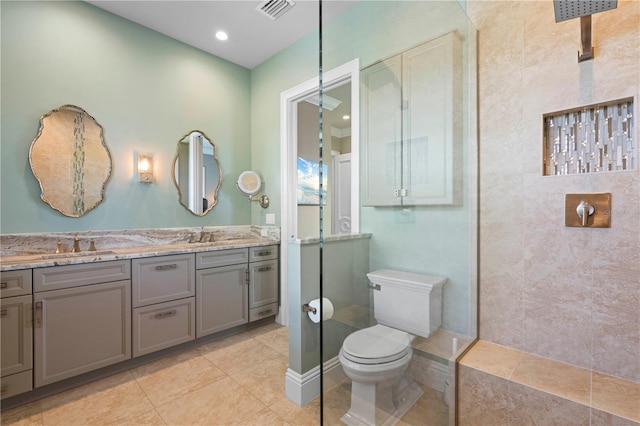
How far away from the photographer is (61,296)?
185 cm

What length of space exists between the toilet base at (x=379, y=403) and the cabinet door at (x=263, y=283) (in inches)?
67.3

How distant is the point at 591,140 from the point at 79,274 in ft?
9.98

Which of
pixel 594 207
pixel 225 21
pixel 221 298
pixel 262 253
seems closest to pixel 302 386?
pixel 221 298

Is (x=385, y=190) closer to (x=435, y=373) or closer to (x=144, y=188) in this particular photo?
(x=435, y=373)

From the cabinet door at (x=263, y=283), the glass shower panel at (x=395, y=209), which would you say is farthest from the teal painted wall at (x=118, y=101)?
the glass shower panel at (x=395, y=209)

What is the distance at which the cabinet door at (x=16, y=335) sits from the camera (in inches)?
65.6

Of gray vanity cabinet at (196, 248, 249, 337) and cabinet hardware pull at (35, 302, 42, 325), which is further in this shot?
gray vanity cabinet at (196, 248, 249, 337)

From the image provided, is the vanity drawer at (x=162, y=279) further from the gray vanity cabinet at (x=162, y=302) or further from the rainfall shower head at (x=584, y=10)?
the rainfall shower head at (x=584, y=10)

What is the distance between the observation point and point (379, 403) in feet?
4.44

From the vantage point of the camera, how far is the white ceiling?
7.86 ft

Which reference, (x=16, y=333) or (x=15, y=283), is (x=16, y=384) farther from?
(x=15, y=283)

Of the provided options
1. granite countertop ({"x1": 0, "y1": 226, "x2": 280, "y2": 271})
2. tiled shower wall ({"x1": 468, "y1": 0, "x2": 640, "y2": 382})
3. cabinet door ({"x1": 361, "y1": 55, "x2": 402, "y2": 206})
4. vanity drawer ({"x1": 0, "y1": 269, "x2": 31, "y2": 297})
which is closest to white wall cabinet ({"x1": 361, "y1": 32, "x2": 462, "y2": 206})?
cabinet door ({"x1": 361, "y1": 55, "x2": 402, "y2": 206})

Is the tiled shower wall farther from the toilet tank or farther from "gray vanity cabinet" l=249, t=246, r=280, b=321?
"gray vanity cabinet" l=249, t=246, r=280, b=321

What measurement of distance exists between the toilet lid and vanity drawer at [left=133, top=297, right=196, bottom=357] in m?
1.62
